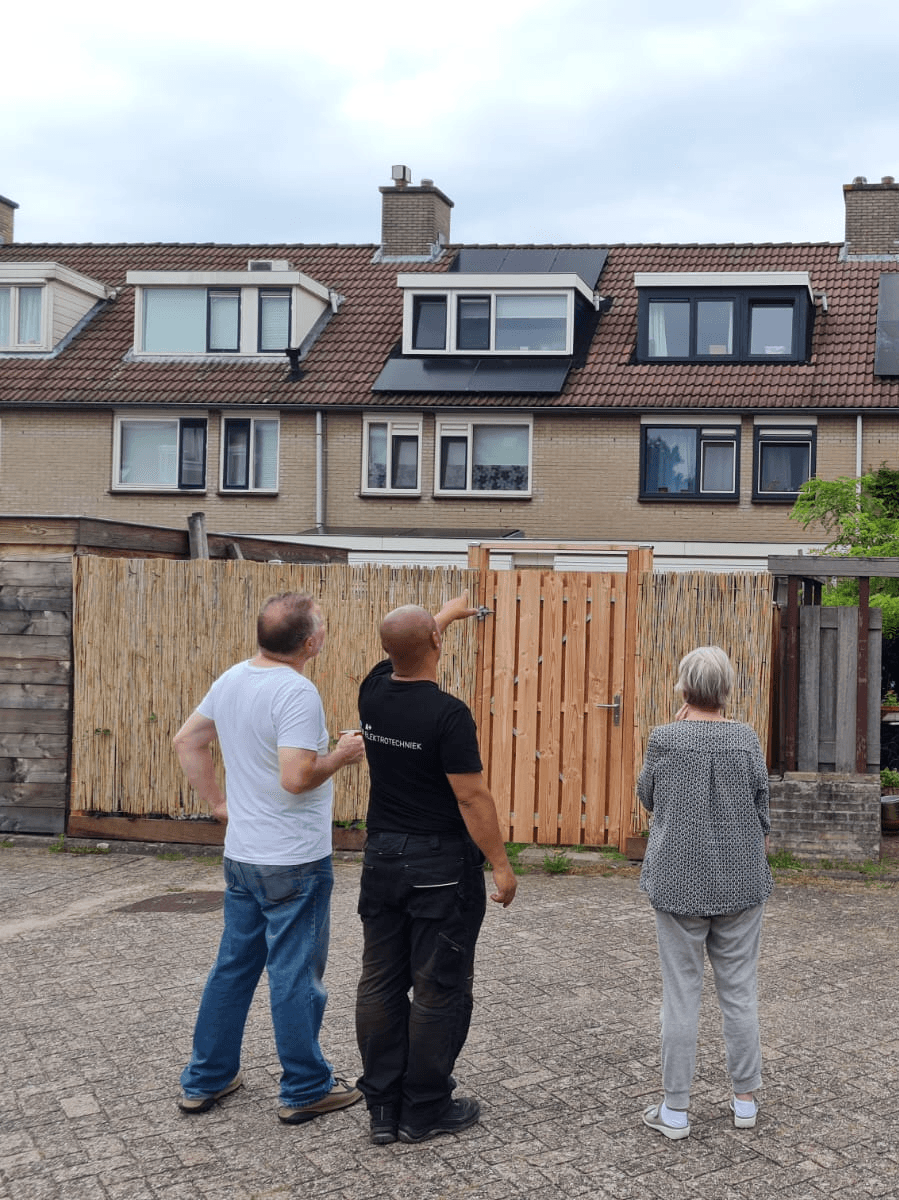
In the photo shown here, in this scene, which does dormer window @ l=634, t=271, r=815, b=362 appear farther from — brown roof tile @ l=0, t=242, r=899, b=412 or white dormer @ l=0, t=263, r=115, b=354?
white dormer @ l=0, t=263, r=115, b=354

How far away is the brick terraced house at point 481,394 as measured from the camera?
24141 millimetres

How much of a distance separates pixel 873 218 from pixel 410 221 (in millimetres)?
9671

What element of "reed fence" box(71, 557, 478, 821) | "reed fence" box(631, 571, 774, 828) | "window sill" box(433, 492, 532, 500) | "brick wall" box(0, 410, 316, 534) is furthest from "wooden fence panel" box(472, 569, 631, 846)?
"brick wall" box(0, 410, 316, 534)

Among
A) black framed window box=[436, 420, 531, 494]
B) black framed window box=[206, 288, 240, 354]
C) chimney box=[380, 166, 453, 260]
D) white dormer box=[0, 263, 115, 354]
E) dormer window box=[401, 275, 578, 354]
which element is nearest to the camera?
black framed window box=[436, 420, 531, 494]

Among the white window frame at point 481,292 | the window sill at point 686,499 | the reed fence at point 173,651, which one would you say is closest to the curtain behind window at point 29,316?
the white window frame at point 481,292

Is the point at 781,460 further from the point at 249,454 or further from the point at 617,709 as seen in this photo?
the point at 617,709

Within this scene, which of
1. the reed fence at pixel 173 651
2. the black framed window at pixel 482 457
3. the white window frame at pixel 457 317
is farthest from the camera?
the white window frame at pixel 457 317

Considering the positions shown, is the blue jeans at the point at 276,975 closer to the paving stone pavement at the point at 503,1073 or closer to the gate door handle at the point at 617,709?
the paving stone pavement at the point at 503,1073

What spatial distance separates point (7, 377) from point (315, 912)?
24007 millimetres

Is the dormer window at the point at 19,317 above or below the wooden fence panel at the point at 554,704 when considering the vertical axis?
above

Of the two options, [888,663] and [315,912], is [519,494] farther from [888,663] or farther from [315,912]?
[315,912]

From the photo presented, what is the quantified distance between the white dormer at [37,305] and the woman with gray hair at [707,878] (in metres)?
24.6

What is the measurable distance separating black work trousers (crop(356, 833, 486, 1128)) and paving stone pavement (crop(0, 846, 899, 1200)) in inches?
8.2

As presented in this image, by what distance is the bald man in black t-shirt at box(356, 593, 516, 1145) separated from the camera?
15.6 feet
